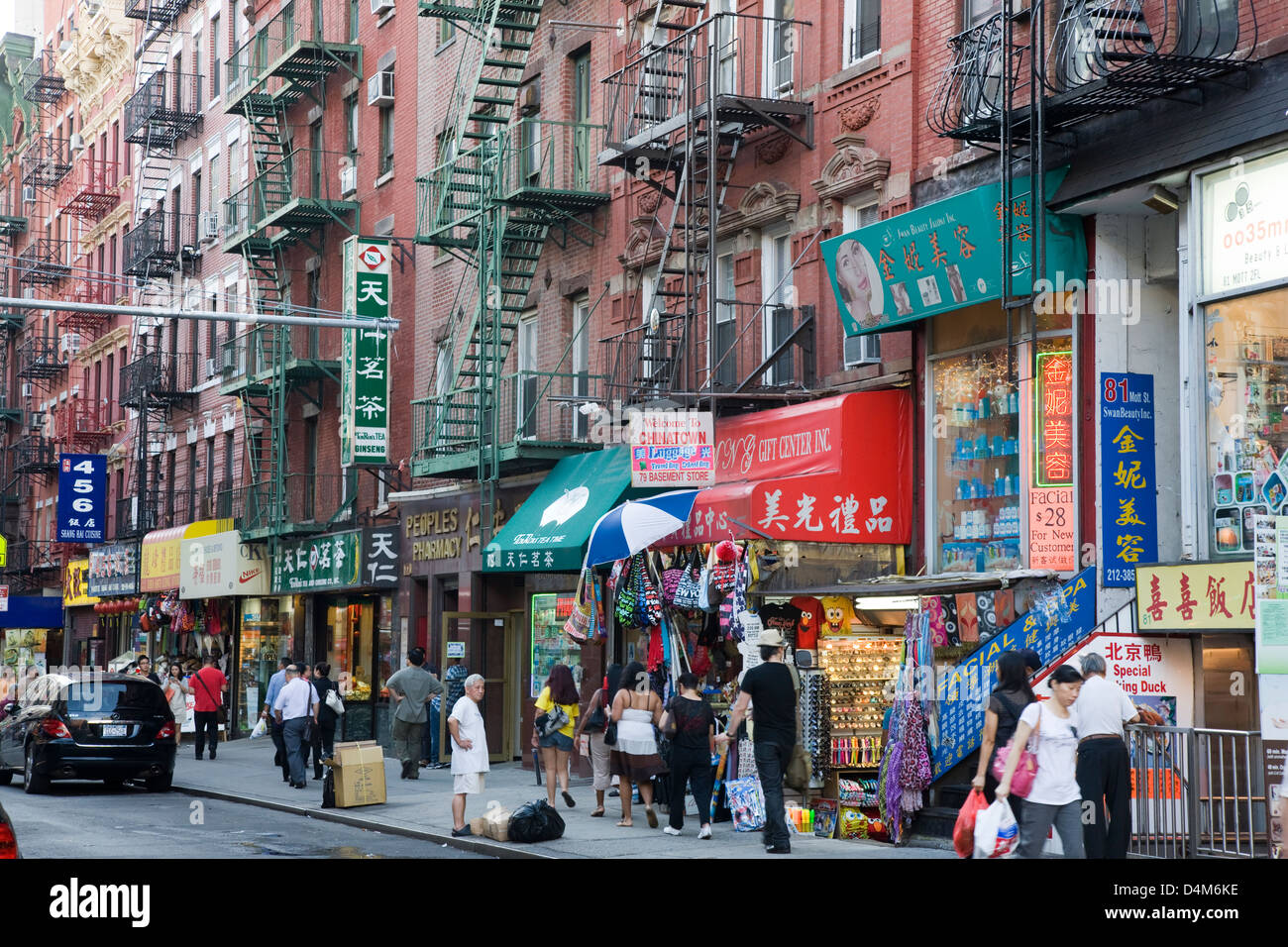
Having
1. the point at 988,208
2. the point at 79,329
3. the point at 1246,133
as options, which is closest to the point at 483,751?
the point at 988,208

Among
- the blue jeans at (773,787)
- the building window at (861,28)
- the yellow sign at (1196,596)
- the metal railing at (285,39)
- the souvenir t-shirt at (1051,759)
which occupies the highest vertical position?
the metal railing at (285,39)

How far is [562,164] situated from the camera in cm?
2536

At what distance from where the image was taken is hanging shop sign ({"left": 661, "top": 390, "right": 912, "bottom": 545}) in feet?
59.6

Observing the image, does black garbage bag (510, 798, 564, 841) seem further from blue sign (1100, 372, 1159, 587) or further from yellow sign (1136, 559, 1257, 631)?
yellow sign (1136, 559, 1257, 631)

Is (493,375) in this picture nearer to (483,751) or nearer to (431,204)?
(431,204)

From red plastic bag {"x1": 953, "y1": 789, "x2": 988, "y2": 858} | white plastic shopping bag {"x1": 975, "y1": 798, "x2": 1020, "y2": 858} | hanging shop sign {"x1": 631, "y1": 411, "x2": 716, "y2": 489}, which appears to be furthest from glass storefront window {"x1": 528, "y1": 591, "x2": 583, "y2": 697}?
white plastic shopping bag {"x1": 975, "y1": 798, "x2": 1020, "y2": 858}

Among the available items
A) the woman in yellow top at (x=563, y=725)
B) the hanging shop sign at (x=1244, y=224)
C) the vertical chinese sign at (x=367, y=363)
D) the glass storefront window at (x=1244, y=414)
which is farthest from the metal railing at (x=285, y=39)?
the glass storefront window at (x=1244, y=414)

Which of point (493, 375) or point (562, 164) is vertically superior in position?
point (562, 164)

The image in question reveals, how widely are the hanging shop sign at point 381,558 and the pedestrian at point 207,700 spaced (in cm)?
301

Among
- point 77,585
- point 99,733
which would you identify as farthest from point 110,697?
point 77,585

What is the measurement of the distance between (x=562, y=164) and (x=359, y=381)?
20.0 ft

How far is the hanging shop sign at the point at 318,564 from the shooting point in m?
30.7

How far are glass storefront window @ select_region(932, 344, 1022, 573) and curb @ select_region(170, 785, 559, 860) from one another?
5510mm

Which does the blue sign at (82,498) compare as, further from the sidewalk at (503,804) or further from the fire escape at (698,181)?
the fire escape at (698,181)
